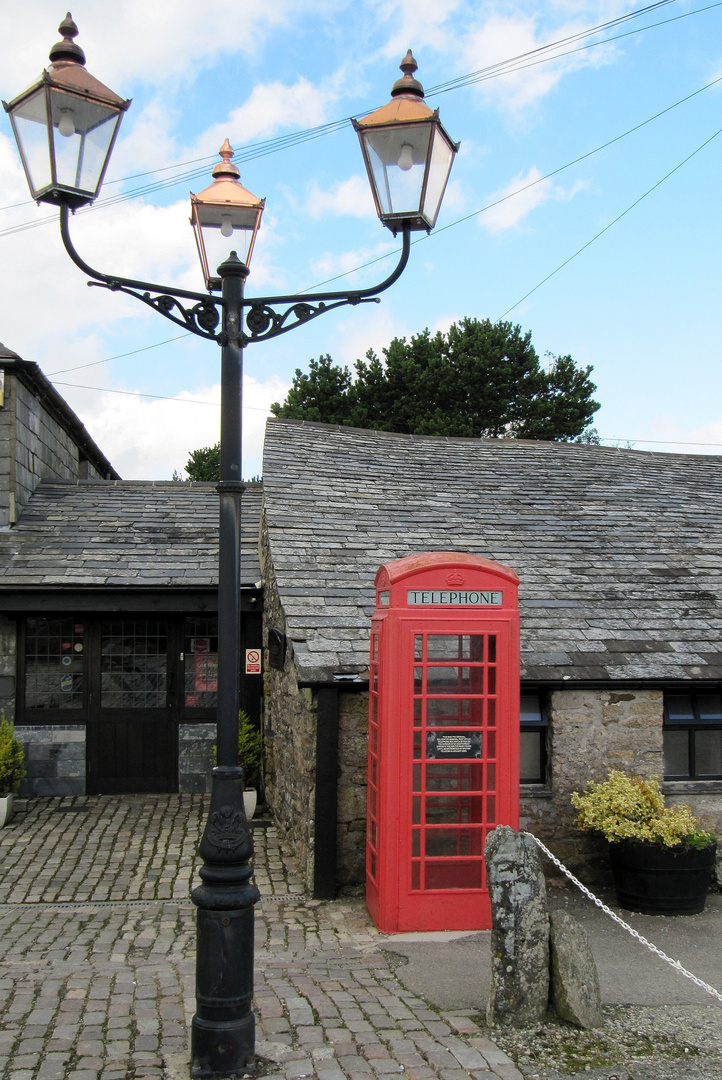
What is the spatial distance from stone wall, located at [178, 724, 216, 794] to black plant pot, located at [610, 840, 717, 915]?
6419mm

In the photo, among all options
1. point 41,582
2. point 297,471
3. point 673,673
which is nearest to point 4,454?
point 41,582

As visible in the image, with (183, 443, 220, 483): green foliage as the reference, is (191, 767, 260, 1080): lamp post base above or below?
below

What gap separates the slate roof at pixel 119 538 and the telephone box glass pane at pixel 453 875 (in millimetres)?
5875

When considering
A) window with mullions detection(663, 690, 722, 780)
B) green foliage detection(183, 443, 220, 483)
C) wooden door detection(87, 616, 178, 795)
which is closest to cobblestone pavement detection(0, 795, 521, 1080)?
wooden door detection(87, 616, 178, 795)

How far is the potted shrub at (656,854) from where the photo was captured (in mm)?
7441

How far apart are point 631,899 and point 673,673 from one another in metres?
2.10

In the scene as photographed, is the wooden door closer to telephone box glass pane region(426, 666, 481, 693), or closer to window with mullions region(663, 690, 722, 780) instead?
telephone box glass pane region(426, 666, 481, 693)

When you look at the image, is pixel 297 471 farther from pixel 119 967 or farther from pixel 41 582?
pixel 119 967

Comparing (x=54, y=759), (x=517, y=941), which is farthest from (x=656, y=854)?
(x=54, y=759)

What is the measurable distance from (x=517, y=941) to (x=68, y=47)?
5526mm

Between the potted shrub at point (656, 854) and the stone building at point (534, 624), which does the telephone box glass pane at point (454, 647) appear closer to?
the stone building at point (534, 624)

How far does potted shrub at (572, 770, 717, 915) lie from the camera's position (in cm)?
744

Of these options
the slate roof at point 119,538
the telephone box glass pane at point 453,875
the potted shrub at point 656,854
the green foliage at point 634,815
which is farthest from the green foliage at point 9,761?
the potted shrub at point 656,854

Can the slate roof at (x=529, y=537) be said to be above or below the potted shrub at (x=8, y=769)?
above
